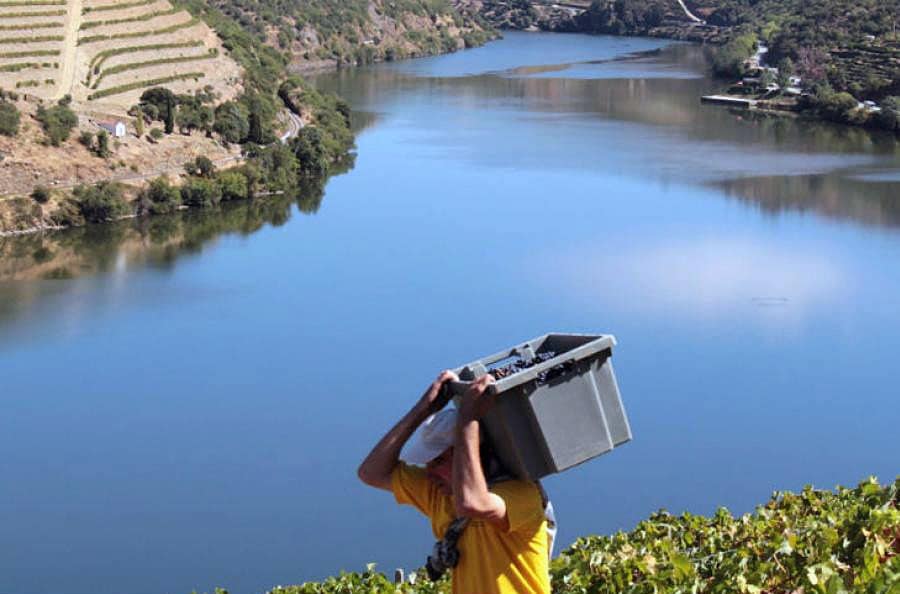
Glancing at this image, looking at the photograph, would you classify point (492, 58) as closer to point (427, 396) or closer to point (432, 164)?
point (432, 164)

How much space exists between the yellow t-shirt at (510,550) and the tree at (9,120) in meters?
19.9

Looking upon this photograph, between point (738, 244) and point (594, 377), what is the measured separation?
1698 centimetres

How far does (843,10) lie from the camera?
3972cm

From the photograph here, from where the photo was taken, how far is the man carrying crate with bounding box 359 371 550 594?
84.4 inches

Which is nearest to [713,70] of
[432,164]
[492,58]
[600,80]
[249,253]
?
[600,80]

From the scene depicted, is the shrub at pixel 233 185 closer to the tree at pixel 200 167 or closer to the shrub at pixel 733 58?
the tree at pixel 200 167

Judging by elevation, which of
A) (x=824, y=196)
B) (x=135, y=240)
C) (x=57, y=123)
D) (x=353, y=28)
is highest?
(x=353, y=28)

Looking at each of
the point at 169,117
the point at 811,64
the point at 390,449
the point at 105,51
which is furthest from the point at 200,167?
the point at 390,449

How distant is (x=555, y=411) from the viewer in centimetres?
222

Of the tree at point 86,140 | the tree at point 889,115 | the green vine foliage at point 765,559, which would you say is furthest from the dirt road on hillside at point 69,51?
the green vine foliage at point 765,559

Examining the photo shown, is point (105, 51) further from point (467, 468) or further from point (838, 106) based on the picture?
point (467, 468)

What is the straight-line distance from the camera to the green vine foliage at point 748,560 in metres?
3.05

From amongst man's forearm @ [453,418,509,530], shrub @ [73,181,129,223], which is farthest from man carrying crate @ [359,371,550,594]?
shrub @ [73,181,129,223]

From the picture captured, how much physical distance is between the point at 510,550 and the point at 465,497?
0.44 feet
